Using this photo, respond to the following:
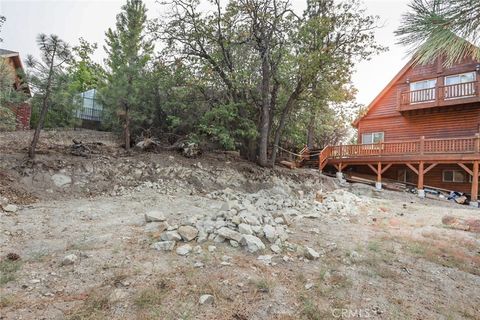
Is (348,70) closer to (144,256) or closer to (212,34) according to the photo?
(212,34)

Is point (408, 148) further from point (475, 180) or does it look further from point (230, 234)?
point (230, 234)

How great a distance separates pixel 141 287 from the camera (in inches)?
108

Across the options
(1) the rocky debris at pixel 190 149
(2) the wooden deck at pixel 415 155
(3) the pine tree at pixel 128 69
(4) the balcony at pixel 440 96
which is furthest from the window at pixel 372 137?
(3) the pine tree at pixel 128 69

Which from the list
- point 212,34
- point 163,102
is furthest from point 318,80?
point 163,102

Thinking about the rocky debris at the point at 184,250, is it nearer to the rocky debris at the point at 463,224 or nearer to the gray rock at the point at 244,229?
the gray rock at the point at 244,229

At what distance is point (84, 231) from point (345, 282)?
12.9 ft

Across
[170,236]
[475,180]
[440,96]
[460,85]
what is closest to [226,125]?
[170,236]

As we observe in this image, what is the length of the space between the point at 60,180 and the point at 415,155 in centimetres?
1354

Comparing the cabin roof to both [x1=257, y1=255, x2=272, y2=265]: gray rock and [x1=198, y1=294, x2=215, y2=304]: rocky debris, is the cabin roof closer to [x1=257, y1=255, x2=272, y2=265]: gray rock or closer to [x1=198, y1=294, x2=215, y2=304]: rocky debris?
[x1=257, y1=255, x2=272, y2=265]: gray rock

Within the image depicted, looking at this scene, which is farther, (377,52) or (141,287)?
(377,52)

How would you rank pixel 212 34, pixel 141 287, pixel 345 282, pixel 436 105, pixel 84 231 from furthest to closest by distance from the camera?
pixel 436 105 < pixel 212 34 < pixel 84 231 < pixel 345 282 < pixel 141 287

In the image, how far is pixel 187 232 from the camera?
159 inches

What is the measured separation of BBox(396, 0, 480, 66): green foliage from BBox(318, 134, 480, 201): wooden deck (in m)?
9.93

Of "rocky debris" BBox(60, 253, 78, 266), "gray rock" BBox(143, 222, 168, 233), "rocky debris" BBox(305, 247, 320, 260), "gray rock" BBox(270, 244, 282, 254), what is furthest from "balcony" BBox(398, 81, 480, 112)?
"rocky debris" BBox(60, 253, 78, 266)
